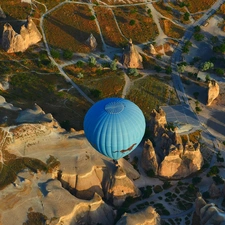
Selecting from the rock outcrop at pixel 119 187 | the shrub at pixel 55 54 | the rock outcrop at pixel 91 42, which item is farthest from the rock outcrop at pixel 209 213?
the rock outcrop at pixel 91 42

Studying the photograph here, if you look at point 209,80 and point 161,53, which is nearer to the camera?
point 209,80

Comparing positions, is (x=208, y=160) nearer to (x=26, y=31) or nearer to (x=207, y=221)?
(x=207, y=221)

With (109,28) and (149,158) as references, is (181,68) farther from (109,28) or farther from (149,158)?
(149,158)

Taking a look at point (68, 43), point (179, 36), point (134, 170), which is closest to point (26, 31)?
point (68, 43)

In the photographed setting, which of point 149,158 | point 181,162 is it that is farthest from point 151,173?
point 181,162

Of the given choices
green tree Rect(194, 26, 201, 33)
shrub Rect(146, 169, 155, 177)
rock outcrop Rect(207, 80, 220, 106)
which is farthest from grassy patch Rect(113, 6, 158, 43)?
shrub Rect(146, 169, 155, 177)

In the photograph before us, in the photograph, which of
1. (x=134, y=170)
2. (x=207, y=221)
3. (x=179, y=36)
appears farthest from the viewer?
(x=179, y=36)
